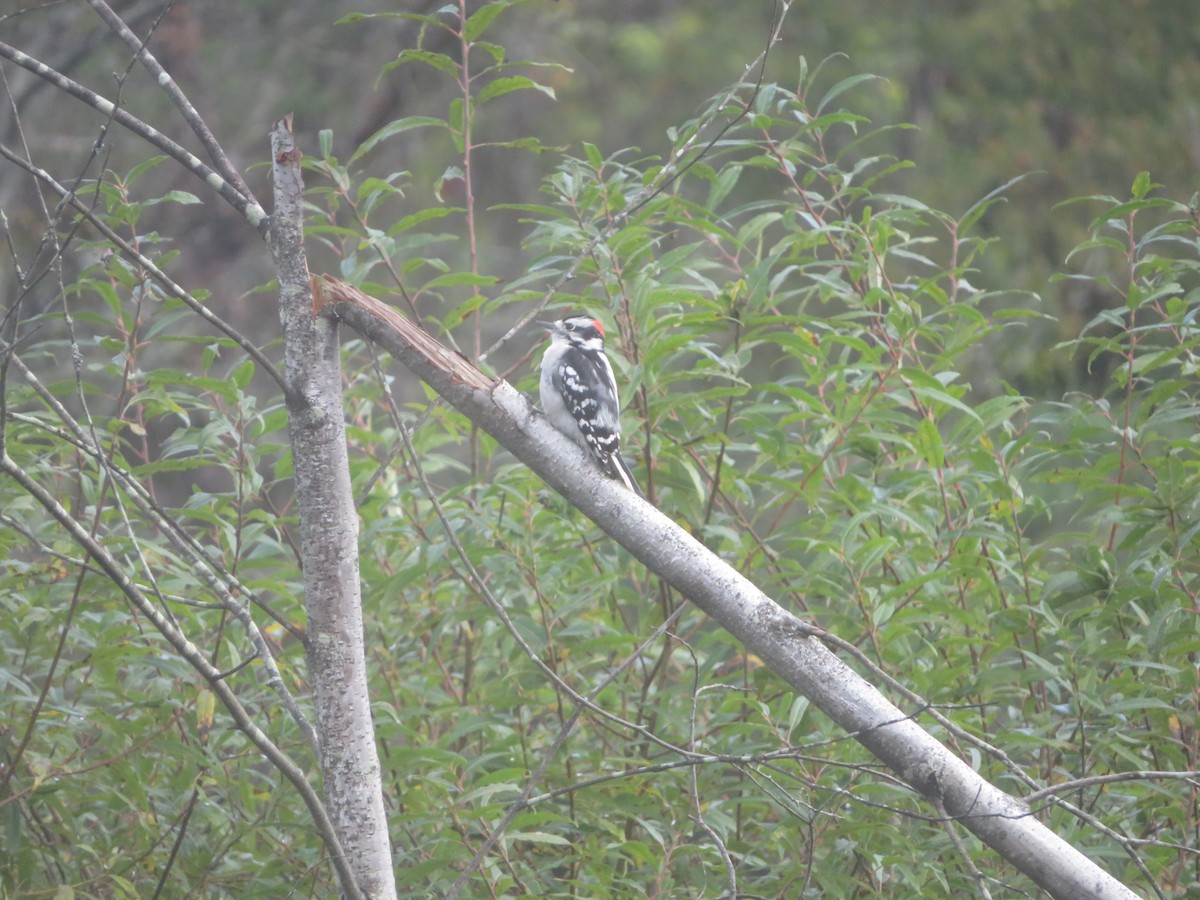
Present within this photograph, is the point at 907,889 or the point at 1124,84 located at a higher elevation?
the point at 1124,84

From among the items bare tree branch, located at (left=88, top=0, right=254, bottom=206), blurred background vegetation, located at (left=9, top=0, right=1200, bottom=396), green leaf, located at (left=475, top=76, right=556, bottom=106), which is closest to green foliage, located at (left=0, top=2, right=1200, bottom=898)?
green leaf, located at (left=475, top=76, right=556, bottom=106)

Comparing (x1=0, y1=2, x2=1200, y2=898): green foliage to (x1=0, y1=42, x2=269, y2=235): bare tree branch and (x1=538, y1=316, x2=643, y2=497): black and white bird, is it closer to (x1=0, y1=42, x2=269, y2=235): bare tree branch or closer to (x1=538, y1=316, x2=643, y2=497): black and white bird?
(x1=538, y1=316, x2=643, y2=497): black and white bird

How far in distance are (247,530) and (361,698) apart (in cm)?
102

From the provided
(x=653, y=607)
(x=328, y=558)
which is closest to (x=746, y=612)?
(x=328, y=558)

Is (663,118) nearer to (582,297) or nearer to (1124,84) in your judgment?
(1124,84)

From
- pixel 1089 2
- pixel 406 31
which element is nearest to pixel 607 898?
pixel 406 31

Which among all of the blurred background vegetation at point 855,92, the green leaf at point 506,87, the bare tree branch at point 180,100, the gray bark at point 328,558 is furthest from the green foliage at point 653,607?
the blurred background vegetation at point 855,92

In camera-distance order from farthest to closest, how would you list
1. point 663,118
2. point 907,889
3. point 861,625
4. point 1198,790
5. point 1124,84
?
1. point 663,118
2. point 1124,84
3. point 861,625
4. point 907,889
5. point 1198,790

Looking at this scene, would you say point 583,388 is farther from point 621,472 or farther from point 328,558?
point 328,558

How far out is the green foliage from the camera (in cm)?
288

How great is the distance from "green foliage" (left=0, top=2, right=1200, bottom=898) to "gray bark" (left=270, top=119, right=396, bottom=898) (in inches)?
15.8

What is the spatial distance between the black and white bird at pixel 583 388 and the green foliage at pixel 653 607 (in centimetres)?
12

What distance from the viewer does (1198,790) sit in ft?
9.00

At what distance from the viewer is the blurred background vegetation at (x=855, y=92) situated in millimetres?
9438
